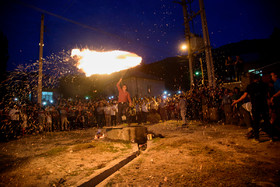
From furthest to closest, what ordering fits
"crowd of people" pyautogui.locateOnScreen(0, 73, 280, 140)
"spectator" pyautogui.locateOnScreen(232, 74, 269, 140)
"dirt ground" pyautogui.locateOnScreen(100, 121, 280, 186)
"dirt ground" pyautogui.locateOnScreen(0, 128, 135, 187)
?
"crowd of people" pyautogui.locateOnScreen(0, 73, 280, 140), "spectator" pyautogui.locateOnScreen(232, 74, 269, 140), "dirt ground" pyautogui.locateOnScreen(0, 128, 135, 187), "dirt ground" pyautogui.locateOnScreen(100, 121, 280, 186)

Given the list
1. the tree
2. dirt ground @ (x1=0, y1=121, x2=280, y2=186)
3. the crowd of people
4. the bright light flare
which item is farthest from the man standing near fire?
the tree

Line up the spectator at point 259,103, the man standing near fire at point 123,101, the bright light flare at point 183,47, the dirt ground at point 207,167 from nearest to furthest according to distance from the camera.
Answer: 1. the dirt ground at point 207,167
2. the spectator at point 259,103
3. the man standing near fire at point 123,101
4. the bright light flare at point 183,47

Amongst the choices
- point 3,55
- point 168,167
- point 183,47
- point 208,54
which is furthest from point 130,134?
point 3,55

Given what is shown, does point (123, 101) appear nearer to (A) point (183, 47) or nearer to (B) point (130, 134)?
(B) point (130, 134)

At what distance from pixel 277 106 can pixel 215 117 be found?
17.5ft

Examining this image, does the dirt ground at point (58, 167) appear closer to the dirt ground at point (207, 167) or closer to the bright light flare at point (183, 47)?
the dirt ground at point (207, 167)

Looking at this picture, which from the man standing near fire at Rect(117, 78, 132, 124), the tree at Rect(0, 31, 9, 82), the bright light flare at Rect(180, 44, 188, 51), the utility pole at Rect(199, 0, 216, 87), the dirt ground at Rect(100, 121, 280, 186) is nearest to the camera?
the dirt ground at Rect(100, 121, 280, 186)

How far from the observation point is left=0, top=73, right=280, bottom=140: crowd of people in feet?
17.1

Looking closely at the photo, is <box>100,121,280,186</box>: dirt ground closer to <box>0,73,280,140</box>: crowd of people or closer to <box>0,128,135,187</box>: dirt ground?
<box>0,128,135,187</box>: dirt ground

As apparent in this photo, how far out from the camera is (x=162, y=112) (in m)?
14.6

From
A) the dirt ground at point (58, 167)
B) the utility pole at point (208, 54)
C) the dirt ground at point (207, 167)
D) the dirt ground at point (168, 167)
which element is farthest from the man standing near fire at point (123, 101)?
the utility pole at point (208, 54)

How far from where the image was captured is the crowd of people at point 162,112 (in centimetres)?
522

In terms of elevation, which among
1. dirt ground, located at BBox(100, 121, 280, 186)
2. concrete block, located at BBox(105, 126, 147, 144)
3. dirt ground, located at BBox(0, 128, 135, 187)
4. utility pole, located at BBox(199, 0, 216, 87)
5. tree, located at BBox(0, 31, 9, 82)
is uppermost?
tree, located at BBox(0, 31, 9, 82)

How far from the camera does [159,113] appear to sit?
15133 mm
